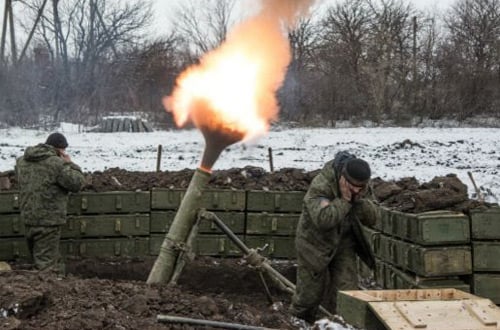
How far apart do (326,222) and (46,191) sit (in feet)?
13.3

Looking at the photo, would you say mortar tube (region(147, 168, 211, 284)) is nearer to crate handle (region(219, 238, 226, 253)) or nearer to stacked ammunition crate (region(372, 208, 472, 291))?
stacked ammunition crate (region(372, 208, 472, 291))

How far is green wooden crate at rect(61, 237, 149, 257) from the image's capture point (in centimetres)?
1025

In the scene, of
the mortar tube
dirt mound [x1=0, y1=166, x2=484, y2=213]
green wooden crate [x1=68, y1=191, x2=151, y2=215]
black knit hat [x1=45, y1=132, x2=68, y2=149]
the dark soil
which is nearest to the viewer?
the dark soil

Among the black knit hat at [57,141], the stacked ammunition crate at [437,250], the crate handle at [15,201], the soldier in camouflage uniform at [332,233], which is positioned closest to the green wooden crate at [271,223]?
the stacked ammunition crate at [437,250]

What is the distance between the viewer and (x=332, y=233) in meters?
6.43

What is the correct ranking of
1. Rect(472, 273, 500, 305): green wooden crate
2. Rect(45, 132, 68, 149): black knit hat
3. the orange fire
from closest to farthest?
1. the orange fire
2. Rect(472, 273, 500, 305): green wooden crate
3. Rect(45, 132, 68, 149): black knit hat

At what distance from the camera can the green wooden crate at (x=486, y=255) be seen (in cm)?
774

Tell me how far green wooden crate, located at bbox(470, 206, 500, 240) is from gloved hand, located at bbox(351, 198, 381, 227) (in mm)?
1922

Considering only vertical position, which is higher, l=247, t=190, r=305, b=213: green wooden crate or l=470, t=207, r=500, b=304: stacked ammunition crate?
l=247, t=190, r=305, b=213: green wooden crate

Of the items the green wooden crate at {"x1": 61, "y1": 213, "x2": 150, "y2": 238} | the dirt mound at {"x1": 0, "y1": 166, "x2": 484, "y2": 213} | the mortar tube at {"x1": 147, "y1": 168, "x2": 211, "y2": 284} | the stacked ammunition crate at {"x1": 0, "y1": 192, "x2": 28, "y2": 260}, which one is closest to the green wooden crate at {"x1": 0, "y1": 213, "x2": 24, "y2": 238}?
the stacked ammunition crate at {"x1": 0, "y1": 192, "x2": 28, "y2": 260}

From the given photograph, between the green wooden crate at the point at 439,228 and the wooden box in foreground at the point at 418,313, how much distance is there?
2683 millimetres

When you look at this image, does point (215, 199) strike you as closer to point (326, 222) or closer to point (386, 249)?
point (386, 249)

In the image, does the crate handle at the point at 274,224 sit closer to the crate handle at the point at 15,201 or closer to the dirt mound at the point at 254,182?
the dirt mound at the point at 254,182

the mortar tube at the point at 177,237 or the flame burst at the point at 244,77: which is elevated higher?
the flame burst at the point at 244,77
